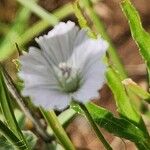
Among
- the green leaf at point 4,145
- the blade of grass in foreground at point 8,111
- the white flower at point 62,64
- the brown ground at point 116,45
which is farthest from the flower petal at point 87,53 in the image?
the brown ground at point 116,45

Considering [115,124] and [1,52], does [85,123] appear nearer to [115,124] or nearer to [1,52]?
[1,52]

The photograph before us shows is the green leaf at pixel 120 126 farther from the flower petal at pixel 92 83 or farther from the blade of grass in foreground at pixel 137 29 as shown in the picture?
the flower petal at pixel 92 83

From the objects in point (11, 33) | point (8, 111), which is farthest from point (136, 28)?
point (11, 33)

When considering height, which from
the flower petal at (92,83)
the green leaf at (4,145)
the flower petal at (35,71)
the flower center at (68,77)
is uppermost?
the flower petal at (35,71)

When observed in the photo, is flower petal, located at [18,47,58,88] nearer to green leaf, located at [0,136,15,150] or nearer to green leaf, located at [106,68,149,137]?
green leaf, located at [106,68,149,137]

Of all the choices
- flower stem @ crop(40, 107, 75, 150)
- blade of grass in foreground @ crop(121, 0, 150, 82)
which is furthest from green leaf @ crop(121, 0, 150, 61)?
flower stem @ crop(40, 107, 75, 150)
